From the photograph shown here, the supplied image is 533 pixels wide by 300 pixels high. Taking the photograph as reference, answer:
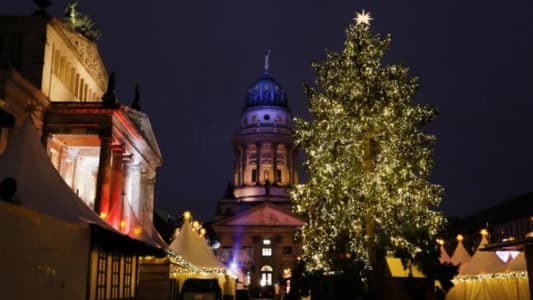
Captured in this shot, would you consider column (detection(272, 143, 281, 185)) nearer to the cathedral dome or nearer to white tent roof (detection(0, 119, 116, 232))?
the cathedral dome

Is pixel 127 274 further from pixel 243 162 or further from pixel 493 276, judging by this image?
pixel 243 162

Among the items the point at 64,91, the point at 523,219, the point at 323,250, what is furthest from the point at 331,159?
the point at 523,219

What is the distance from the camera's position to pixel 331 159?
23781mm

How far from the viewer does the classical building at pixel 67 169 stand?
12359mm

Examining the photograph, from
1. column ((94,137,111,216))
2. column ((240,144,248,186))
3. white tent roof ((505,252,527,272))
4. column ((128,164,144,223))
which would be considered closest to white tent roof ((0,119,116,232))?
column ((94,137,111,216))

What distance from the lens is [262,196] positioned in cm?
10544

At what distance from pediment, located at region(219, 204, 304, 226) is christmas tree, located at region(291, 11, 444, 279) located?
248ft

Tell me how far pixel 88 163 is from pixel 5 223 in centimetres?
3428

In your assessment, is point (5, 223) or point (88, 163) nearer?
point (5, 223)

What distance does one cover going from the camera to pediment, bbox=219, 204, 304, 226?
10012 cm

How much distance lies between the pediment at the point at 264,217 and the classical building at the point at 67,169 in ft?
164

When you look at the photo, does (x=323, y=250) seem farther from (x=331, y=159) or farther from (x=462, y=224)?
(x=462, y=224)

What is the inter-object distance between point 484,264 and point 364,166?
11.7 meters

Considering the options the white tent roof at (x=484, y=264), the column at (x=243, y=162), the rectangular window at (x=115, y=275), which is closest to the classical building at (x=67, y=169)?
the rectangular window at (x=115, y=275)
